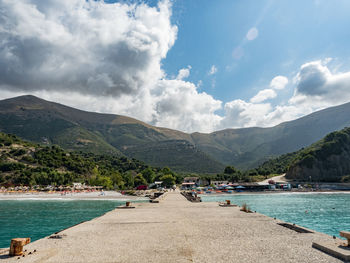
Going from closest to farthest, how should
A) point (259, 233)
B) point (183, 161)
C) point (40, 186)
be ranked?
point (259, 233) → point (40, 186) → point (183, 161)

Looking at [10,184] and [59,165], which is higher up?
[59,165]

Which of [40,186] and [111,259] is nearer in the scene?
[111,259]

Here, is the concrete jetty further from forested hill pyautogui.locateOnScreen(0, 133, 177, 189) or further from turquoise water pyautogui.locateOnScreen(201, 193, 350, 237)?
forested hill pyautogui.locateOnScreen(0, 133, 177, 189)

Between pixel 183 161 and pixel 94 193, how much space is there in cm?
11503

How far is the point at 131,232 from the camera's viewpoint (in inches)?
426

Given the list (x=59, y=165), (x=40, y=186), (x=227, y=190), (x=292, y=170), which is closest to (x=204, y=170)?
(x=292, y=170)

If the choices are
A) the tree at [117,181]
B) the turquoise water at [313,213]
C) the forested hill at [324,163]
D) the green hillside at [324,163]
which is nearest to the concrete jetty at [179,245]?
the turquoise water at [313,213]

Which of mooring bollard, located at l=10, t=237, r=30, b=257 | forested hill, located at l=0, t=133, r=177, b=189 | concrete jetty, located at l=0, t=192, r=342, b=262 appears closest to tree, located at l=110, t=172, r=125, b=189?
forested hill, located at l=0, t=133, r=177, b=189

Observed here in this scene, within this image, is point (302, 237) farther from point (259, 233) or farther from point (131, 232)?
point (131, 232)

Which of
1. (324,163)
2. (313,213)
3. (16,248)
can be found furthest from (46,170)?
(324,163)

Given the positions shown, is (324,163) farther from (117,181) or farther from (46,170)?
(46,170)

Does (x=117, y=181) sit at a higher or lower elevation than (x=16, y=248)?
higher

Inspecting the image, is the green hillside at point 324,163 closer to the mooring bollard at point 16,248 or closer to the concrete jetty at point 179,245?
the concrete jetty at point 179,245

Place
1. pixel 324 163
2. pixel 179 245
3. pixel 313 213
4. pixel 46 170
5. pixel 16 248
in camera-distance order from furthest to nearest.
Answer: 1. pixel 324 163
2. pixel 46 170
3. pixel 313 213
4. pixel 179 245
5. pixel 16 248
